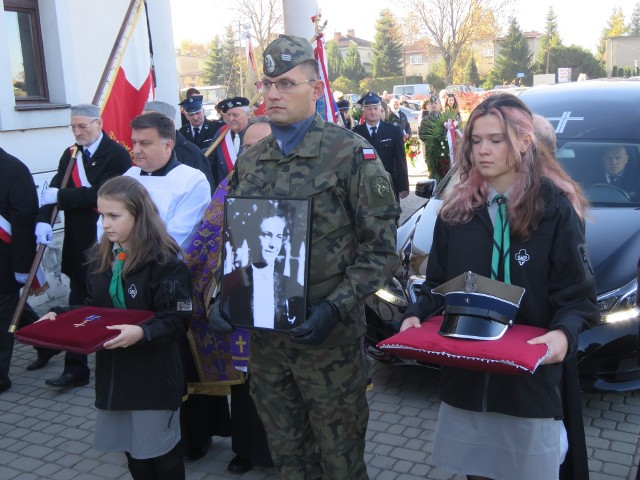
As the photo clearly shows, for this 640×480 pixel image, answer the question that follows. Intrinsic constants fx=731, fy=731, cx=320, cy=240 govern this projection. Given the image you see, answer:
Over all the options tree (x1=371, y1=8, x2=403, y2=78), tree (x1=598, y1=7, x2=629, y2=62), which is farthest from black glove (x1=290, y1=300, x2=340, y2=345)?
tree (x1=598, y1=7, x2=629, y2=62)

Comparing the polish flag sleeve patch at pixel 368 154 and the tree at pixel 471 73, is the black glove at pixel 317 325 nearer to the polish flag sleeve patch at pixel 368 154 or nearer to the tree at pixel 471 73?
the polish flag sleeve patch at pixel 368 154

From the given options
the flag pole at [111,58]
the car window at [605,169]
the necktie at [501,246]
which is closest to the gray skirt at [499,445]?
the necktie at [501,246]

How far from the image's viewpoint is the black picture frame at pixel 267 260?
2.58 meters

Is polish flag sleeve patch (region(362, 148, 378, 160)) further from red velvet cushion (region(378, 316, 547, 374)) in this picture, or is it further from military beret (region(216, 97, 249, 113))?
military beret (region(216, 97, 249, 113))

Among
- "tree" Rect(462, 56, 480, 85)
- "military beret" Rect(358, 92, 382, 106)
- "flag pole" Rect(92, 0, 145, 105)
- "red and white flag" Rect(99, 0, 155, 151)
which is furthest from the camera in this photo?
"tree" Rect(462, 56, 480, 85)

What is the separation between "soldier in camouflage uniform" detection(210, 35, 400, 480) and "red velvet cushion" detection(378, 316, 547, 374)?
0.29m

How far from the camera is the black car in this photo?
4.34 meters

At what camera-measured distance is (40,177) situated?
7484 millimetres

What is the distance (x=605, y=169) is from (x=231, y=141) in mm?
3437

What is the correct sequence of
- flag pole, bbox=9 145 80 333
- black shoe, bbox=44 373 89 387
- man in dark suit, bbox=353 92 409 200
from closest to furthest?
flag pole, bbox=9 145 80 333, black shoe, bbox=44 373 89 387, man in dark suit, bbox=353 92 409 200

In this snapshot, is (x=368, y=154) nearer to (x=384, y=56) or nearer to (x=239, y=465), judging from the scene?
(x=239, y=465)

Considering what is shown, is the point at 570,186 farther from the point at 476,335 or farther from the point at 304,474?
the point at 304,474

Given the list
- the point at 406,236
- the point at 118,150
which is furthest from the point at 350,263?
the point at 118,150

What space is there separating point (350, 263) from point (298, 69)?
2.53ft
